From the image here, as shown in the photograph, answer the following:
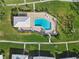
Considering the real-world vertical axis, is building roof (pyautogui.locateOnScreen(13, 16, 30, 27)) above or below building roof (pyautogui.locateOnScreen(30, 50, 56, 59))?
above

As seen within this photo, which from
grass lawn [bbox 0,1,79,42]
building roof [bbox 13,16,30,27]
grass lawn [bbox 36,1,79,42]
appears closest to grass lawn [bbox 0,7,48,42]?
grass lawn [bbox 0,1,79,42]

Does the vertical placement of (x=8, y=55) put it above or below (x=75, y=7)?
below

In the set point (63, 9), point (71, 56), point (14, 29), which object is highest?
point (63, 9)

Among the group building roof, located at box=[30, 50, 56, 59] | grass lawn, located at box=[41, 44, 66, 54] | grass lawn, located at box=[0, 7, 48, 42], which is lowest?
building roof, located at box=[30, 50, 56, 59]

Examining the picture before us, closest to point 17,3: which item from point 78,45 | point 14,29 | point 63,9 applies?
point 14,29

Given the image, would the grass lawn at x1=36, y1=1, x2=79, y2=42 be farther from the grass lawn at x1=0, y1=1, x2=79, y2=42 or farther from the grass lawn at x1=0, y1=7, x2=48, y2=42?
the grass lawn at x1=0, y1=7, x2=48, y2=42

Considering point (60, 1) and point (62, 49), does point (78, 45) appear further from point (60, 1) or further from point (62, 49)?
point (60, 1)

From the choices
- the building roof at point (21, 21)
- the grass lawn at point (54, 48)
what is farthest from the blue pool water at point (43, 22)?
the grass lawn at point (54, 48)

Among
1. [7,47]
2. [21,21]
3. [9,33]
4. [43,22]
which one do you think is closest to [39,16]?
[43,22]
